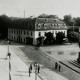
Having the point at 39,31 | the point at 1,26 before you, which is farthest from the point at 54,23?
the point at 1,26

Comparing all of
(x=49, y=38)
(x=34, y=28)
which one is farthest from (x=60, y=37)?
(x=34, y=28)

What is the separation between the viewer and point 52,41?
67062mm

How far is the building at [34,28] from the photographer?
2710 inches

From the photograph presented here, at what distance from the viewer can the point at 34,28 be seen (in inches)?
2685

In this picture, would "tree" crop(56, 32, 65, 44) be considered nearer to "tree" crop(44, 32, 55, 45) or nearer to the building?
"tree" crop(44, 32, 55, 45)

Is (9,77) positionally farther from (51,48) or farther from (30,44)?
(30,44)

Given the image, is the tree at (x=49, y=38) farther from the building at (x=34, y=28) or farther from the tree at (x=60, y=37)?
the building at (x=34, y=28)

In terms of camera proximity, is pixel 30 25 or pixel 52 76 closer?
pixel 52 76

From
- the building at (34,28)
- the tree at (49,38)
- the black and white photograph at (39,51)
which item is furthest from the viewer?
the building at (34,28)

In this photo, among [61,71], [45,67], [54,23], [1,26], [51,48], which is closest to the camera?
[61,71]

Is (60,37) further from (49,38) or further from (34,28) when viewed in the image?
(34,28)

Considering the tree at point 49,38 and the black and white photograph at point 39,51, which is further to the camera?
the tree at point 49,38

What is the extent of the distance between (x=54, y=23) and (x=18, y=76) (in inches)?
1813

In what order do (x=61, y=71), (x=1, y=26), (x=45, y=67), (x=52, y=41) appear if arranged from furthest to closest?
(x=1, y=26)
(x=52, y=41)
(x=45, y=67)
(x=61, y=71)
